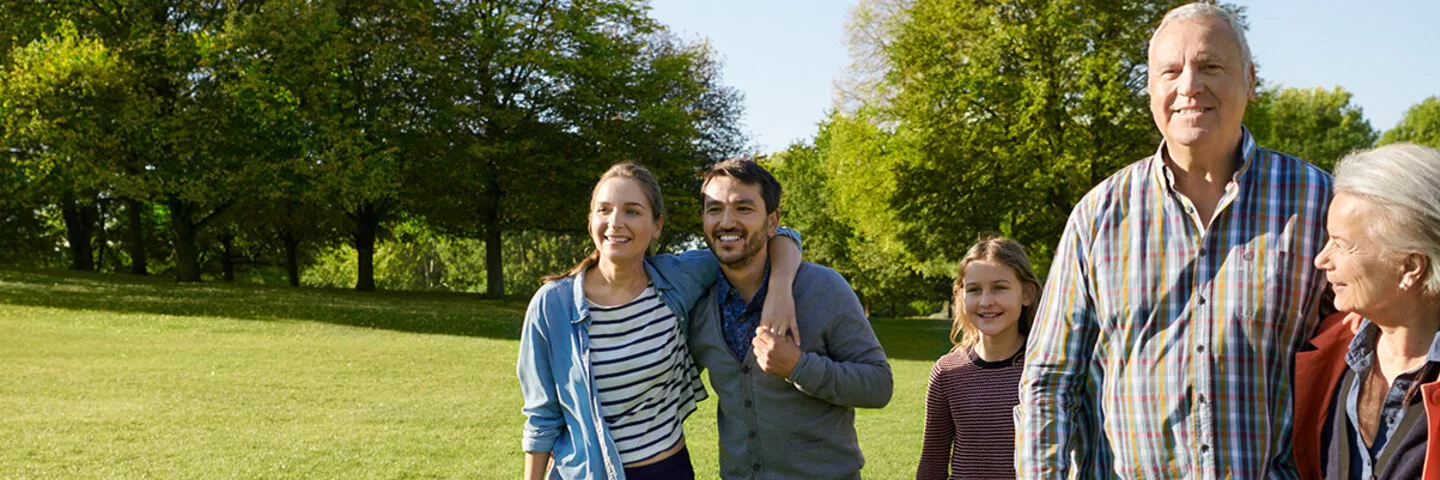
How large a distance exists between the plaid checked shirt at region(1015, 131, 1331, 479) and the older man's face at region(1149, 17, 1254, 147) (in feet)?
0.34

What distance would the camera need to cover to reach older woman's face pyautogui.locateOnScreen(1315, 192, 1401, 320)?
2580mm

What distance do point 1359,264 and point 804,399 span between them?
1.90 metres

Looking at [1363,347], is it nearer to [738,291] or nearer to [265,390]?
[738,291]

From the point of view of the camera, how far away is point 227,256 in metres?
47.7

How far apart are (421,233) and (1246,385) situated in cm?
4532

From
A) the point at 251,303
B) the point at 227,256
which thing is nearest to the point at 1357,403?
the point at 251,303

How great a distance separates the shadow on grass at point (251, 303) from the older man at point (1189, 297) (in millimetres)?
24053

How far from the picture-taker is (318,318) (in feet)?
88.0

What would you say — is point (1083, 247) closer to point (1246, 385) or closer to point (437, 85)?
point (1246, 385)

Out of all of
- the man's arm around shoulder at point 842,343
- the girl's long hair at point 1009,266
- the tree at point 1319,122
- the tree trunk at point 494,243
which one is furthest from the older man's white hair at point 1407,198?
the tree at point 1319,122

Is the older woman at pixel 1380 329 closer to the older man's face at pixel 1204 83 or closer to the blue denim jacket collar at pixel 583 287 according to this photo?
the older man's face at pixel 1204 83

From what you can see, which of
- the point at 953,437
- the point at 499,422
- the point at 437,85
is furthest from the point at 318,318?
the point at 953,437

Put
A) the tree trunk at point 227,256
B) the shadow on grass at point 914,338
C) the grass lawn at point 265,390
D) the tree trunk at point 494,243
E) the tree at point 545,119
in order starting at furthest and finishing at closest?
the tree trunk at point 227,256 → the tree trunk at point 494,243 → the tree at point 545,119 → the shadow on grass at point 914,338 → the grass lawn at point 265,390

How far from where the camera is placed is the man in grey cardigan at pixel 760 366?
396cm
